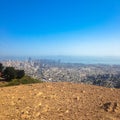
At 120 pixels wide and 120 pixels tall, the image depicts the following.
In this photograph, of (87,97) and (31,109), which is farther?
(87,97)

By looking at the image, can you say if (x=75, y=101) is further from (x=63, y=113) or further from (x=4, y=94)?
(x=4, y=94)

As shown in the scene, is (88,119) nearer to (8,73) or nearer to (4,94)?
(4,94)

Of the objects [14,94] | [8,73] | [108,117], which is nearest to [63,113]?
[108,117]

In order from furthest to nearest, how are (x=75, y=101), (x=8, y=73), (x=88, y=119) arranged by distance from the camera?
(x=8, y=73)
(x=75, y=101)
(x=88, y=119)

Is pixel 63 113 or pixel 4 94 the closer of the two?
pixel 63 113

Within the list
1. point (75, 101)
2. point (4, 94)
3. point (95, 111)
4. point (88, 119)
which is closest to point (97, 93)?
point (75, 101)

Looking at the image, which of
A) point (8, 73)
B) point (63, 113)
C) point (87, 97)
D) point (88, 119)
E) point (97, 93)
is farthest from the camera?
point (8, 73)
